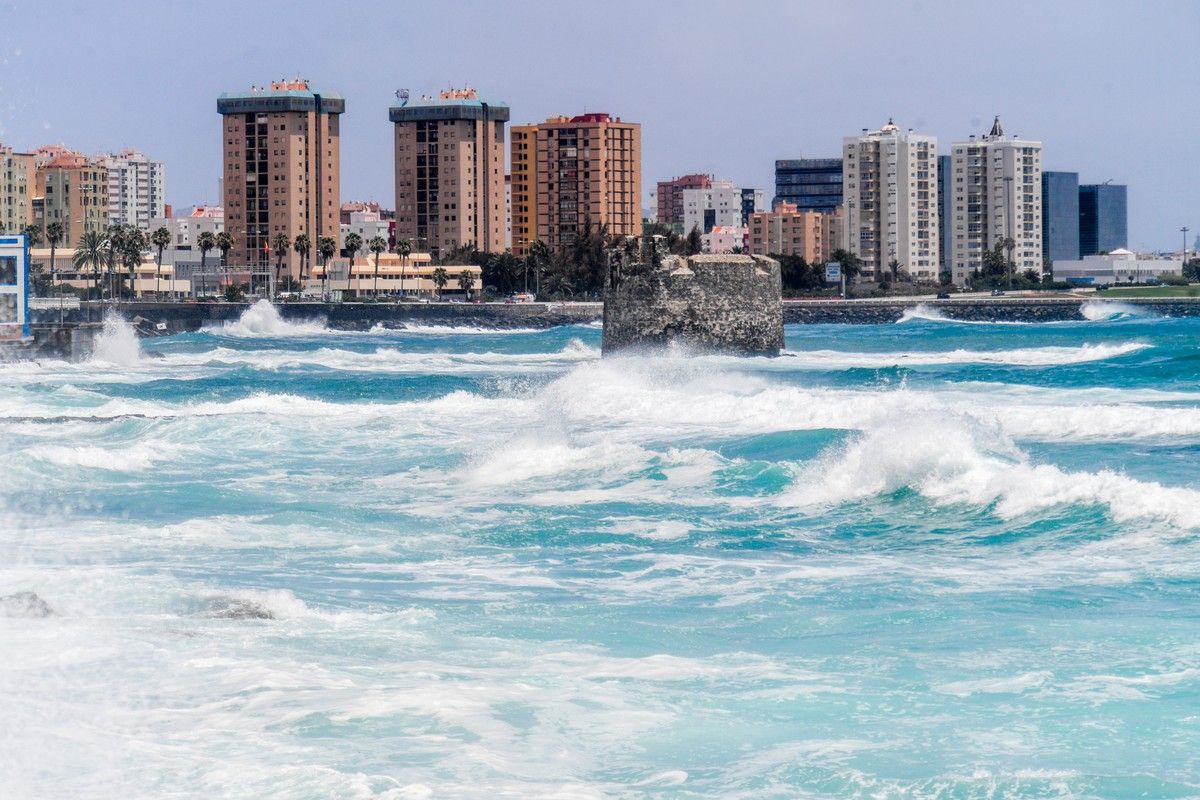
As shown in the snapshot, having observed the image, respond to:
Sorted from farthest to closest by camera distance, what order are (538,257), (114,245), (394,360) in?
(538,257), (114,245), (394,360)

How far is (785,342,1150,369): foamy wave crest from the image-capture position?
48.9 m

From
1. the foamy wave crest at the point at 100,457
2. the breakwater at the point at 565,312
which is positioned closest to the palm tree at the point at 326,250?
the breakwater at the point at 565,312

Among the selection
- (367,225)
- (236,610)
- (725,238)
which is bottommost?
(236,610)

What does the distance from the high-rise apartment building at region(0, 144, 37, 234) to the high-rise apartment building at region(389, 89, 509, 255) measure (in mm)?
31716

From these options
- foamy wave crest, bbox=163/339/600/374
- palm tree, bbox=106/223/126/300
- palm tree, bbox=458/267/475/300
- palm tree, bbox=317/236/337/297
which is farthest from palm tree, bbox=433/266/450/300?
foamy wave crest, bbox=163/339/600/374

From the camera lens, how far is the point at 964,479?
632 inches

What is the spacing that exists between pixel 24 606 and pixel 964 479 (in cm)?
906

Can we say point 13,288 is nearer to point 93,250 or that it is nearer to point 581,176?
point 93,250

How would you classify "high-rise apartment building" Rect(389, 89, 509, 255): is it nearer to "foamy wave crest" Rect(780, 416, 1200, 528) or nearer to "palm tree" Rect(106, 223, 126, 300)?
"palm tree" Rect(106, 223, 126, 300)

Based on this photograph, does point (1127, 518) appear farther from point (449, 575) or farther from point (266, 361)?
point (266, 361)

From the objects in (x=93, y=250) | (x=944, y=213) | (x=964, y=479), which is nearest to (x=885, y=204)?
(x=944, y=213)

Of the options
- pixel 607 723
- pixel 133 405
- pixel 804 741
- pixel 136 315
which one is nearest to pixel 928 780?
pixel 804 741

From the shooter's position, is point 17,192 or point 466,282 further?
point 17,192

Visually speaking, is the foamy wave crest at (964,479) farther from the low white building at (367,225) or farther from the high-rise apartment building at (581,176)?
the low white building at (367,225)
